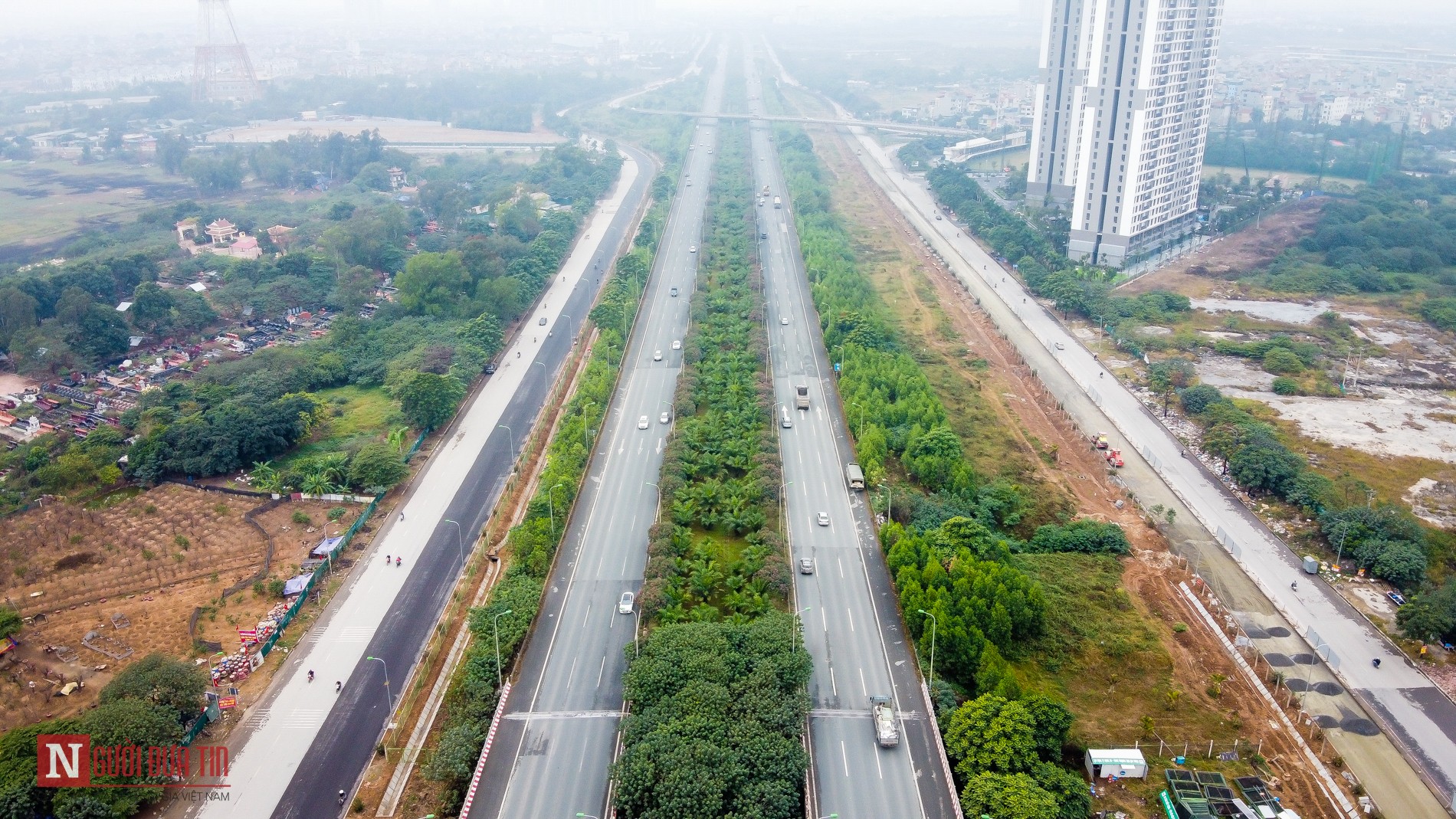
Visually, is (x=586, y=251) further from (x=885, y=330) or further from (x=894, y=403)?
(x=894, y=403)

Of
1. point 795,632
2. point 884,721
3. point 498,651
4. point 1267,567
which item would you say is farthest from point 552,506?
point 1267,567

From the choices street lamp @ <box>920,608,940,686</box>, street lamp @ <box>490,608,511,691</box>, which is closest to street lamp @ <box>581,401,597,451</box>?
street lamp @ <box>490,608,511,691</box>

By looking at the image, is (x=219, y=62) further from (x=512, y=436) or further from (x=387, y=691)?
(x=387, y=691)

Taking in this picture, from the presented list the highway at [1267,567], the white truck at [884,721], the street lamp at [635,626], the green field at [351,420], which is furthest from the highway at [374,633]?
the highway at [1267,567]

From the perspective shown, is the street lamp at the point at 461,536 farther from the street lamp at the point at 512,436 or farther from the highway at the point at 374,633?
the street lamp at the point at 512,436

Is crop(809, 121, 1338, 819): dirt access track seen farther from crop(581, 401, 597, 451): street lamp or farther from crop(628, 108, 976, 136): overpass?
crop(628, 108, 976, 136): overpass
